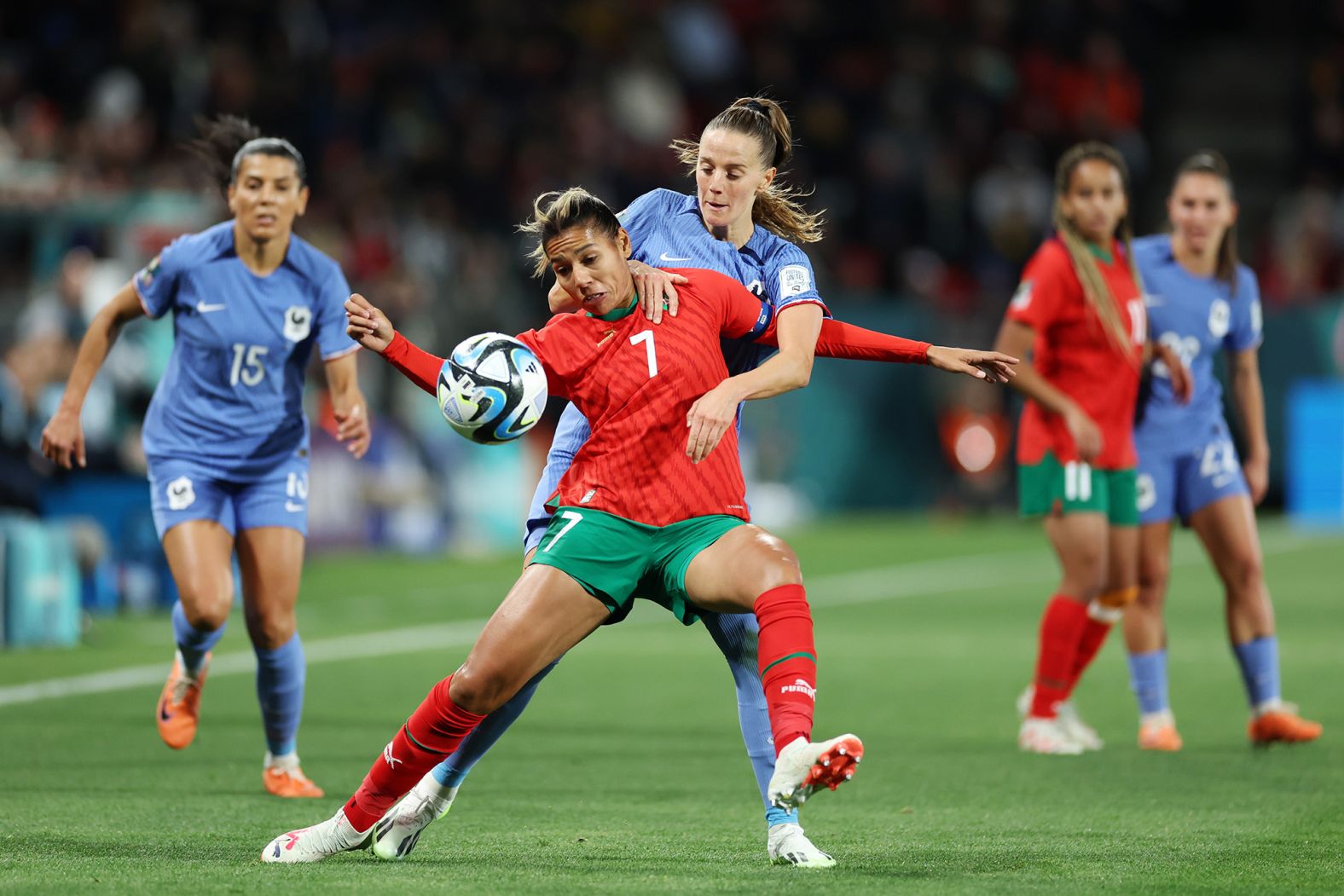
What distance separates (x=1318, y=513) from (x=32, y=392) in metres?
14.8

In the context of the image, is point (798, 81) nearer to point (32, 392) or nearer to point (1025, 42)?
point (1025, 42)

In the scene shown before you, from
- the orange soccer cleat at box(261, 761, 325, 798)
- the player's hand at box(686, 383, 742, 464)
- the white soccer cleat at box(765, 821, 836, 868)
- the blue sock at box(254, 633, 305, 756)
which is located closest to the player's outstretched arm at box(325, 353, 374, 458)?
the blue sock at box(254, 633, 305, 756)

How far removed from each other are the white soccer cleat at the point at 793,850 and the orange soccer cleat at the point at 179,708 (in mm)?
2800

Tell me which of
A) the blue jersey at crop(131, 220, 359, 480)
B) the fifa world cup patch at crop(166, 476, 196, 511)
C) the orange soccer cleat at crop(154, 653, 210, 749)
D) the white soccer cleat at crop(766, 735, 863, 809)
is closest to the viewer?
the white soccer cleat at crop(766, 735, 863, 809)

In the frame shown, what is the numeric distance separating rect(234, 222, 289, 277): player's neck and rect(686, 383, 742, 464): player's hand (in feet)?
8.95

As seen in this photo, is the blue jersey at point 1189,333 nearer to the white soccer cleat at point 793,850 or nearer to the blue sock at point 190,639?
the white soccer cleat at point 793,850

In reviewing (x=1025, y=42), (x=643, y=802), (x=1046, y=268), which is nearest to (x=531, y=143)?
(x=1025, y=42)

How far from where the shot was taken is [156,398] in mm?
7461

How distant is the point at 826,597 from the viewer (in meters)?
14.9

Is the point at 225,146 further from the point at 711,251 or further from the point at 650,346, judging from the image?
the point at 650,346

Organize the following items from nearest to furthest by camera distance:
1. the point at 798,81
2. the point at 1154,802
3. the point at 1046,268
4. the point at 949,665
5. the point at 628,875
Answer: the point at 628,875
the point at 1154,802
the point at 1046,268
the point at 949,665
the point at 798,81

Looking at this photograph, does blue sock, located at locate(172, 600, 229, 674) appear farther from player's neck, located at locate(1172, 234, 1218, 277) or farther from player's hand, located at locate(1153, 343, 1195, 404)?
player's neck, located at locate(1172, 234, 1218, 277)

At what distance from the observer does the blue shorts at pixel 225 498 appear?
7.19 metres

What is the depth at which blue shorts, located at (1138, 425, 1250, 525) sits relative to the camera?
8375 mm
